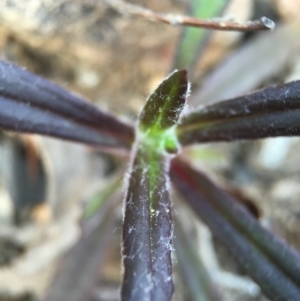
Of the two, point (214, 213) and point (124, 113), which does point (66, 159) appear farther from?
point (214, 213)

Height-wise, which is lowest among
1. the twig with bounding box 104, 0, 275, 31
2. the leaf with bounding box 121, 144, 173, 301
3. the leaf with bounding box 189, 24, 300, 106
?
the leaf with bounding box 121, 144, 173, 301

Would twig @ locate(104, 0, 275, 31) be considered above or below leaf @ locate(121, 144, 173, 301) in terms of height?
above

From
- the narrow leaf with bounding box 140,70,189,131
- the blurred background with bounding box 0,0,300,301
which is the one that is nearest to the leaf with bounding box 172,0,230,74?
the blurred background with bounding box 0,0,300,301

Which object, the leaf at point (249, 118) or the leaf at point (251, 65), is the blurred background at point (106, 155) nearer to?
the leaf at point (251, 65)

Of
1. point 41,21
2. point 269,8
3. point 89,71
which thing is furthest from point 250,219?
point 269,8

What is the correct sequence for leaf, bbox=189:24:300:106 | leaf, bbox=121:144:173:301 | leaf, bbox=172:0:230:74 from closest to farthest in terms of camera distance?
leaf, bbox=121:144:173:301 → leaf, bbox=172:0:230:74 → leaf, bbox=189:24:300:106

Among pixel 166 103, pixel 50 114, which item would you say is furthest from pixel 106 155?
pixel 166 103

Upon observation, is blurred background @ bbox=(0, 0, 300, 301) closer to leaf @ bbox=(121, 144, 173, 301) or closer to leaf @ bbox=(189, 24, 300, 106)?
leaf @ bbox=(189, 24, 300, 106)

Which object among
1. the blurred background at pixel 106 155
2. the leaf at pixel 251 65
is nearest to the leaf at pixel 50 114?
the blurred background at pixel 106 155
